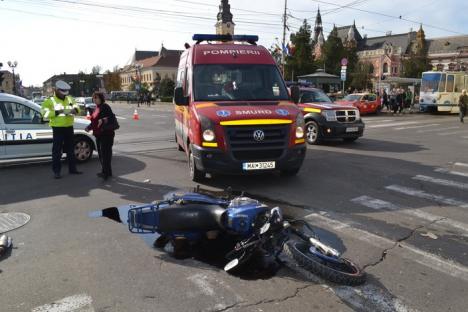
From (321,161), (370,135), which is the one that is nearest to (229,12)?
(370,135)

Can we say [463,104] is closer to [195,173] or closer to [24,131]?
[195,173]

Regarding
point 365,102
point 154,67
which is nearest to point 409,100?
point 365,102

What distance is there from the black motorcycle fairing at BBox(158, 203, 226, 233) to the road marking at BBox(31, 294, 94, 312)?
3.84 ft

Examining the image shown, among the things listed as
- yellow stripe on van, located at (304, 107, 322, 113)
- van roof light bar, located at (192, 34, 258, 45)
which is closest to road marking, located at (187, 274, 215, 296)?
van roof light bar, located at (192, 34, 258, 45)

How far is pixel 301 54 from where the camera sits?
54.6m

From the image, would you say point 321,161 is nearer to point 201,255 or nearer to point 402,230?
point 402,230

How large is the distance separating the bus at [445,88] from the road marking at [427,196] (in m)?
24.6

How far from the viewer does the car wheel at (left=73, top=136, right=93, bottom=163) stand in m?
10.4

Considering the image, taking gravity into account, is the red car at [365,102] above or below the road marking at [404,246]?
above

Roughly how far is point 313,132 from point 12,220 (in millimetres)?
9776

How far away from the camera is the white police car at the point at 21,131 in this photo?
30.7 feet

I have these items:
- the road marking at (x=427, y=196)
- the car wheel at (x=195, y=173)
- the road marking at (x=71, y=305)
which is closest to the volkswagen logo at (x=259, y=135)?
the car wheel at (x=195, y=173)

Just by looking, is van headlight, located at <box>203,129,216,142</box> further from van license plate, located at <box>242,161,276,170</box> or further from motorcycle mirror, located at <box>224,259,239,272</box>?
motorcycle mirror, located at <box>224,259,239,272</box>

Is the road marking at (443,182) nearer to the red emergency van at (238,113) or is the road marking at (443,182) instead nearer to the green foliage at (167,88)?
the red emergency van at (238,113)
